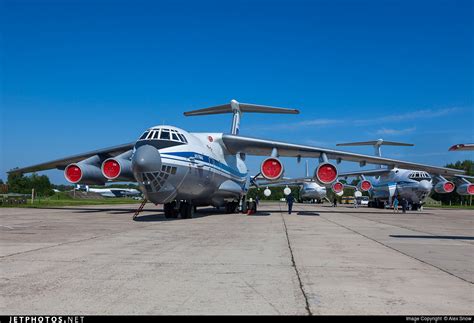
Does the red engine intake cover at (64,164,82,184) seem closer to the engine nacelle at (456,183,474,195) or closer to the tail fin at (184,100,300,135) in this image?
the tail fin at (184,100,300,135)

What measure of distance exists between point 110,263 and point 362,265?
3643mm

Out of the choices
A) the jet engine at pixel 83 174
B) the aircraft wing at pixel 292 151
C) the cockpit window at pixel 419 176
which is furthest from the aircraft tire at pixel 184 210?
the cockpit window at pixel 419 176

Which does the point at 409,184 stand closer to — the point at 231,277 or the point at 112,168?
the point at 112,168

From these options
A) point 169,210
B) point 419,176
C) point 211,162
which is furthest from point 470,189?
point 169,210

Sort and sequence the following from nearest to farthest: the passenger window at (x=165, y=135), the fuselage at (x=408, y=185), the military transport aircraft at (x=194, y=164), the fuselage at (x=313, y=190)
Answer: the military transport aircraft at (x=194, y=164), the passenger window at (x=165, y=135), the fuselage at (x=408, y=185), the fuselage at (x=313, y=190)

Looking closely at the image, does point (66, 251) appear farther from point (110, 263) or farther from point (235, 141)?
point (235, 141)

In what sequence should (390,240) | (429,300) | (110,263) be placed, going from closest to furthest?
(429,300)
(110,263)
(390,240)

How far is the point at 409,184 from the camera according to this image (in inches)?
1237

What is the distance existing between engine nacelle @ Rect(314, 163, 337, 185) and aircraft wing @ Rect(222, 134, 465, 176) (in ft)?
3.88

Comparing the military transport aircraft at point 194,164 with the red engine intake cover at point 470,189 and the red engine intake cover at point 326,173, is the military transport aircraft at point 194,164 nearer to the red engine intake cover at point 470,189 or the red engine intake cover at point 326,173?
the red engine intake cover at point 326,173

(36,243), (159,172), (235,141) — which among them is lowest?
(36,243)

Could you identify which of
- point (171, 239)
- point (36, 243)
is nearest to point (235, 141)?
point (171, 239)

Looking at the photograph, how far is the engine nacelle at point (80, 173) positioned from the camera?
66.0 ft

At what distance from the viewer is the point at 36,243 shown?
8367 millimetres
